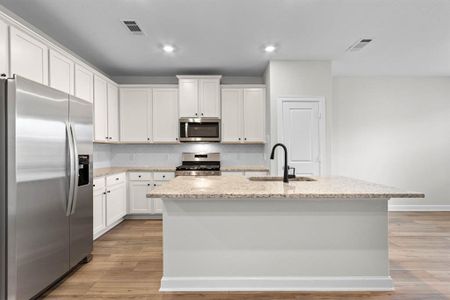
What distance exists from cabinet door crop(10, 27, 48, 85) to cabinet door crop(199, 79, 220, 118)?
243 centimetres

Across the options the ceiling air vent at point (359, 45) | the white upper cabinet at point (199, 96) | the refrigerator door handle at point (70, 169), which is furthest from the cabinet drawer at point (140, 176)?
the ceiling air vent at point (359, 45)

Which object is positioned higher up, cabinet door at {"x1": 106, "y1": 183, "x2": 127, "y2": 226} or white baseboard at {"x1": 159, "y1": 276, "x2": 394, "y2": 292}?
cabinet door at {"x1": 106, "y1": 183, "x2": 127, "y2": 226}

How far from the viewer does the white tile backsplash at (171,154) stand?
519 centimetres

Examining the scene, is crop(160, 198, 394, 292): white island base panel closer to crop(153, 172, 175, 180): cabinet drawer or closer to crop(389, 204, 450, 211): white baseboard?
crop(153, 172, 175, 180): cabinet drawer

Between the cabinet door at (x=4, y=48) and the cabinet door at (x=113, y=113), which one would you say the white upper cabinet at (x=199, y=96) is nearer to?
the cabinet door at (x=113, y=113)

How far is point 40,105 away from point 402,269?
3664mm

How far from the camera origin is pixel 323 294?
2229 millimetres

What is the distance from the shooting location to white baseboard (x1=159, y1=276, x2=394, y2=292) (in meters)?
2.26

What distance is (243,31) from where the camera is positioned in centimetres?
323

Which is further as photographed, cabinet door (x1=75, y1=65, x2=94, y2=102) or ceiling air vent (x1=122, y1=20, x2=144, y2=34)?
cabinet door (x1=75, y1=65, x2=94, y2=102)

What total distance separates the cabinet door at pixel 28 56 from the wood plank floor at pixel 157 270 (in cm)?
198

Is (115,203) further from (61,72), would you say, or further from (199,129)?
(61,72)

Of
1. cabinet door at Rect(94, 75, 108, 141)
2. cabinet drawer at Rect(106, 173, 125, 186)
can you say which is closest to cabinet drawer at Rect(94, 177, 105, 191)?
cabinet drawer at Rect(106, 173, 125, 186)

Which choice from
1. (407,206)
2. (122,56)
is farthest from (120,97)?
(407,206)
